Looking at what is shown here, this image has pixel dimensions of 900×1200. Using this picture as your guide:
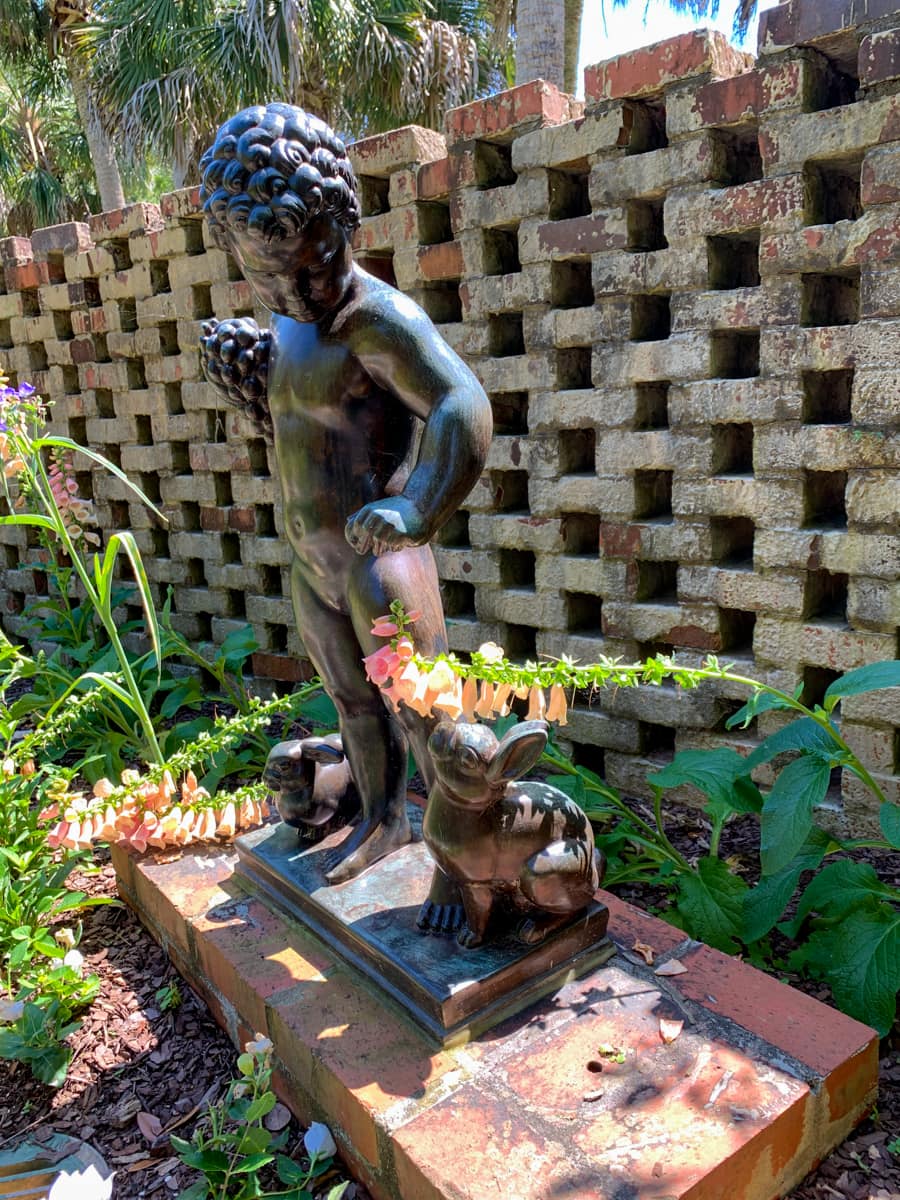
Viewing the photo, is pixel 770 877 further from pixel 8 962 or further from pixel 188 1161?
pixel 8 962

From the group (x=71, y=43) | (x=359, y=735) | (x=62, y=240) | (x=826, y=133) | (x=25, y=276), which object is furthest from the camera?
(x=71, y=43)

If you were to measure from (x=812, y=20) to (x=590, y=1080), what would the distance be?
2377mm

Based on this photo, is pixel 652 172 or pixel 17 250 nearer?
pixel 652 172

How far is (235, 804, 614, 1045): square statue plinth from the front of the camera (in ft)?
5.37

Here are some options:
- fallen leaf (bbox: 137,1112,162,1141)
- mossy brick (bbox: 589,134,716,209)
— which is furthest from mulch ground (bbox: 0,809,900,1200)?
mossy brick (bbox: 589,134,716,209)

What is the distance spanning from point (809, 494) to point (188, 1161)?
6.84 ft

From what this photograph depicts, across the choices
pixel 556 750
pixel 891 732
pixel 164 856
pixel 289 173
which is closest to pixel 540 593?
pixel 556 750

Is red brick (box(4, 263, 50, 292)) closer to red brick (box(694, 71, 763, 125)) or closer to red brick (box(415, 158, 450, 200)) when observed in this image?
red brick (box(415, 158, 450, 200))

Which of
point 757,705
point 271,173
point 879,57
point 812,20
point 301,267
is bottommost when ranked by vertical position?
point 757,705

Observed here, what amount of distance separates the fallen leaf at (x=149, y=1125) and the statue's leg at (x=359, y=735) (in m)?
0.56

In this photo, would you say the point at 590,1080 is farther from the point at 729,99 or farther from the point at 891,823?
the point at 729,99

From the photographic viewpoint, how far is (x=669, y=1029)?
5.33ft

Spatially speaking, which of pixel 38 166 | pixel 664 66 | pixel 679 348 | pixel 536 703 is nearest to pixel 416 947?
pixel 536 703

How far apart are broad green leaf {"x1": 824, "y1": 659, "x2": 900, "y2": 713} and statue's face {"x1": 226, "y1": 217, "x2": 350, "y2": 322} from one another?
1.28m
